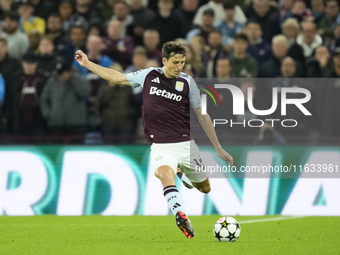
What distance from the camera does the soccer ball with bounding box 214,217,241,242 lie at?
7.42 meters

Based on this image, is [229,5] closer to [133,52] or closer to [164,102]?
[133,52]

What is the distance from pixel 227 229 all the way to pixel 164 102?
1.69 m

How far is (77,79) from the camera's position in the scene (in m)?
11.7

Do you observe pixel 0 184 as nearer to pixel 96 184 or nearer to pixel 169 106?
pixel 96 184

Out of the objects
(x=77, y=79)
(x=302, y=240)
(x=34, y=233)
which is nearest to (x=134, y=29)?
(x=77, y=79)

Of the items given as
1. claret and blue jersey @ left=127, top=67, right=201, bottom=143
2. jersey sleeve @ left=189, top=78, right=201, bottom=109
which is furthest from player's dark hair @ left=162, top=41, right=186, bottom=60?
jersey sleeve @ left=189, top=78, right=201, bottom=109

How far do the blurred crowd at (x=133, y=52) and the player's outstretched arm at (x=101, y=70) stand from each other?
3781mm

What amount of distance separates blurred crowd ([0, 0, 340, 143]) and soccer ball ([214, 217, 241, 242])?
410 cm

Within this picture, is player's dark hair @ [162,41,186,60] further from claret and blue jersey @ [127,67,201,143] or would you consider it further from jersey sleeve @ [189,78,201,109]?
jersey sleeve @ [189,78,201,109]

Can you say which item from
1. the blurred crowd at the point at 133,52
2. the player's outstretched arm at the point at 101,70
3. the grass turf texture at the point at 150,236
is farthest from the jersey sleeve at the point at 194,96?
the blurred crowd at the point at 133,52

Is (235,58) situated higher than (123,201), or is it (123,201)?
(235,58)

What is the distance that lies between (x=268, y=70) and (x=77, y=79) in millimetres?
3456

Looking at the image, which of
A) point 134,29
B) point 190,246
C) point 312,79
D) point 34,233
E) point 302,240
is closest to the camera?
point 190,246

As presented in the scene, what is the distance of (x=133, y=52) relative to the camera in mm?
13094
